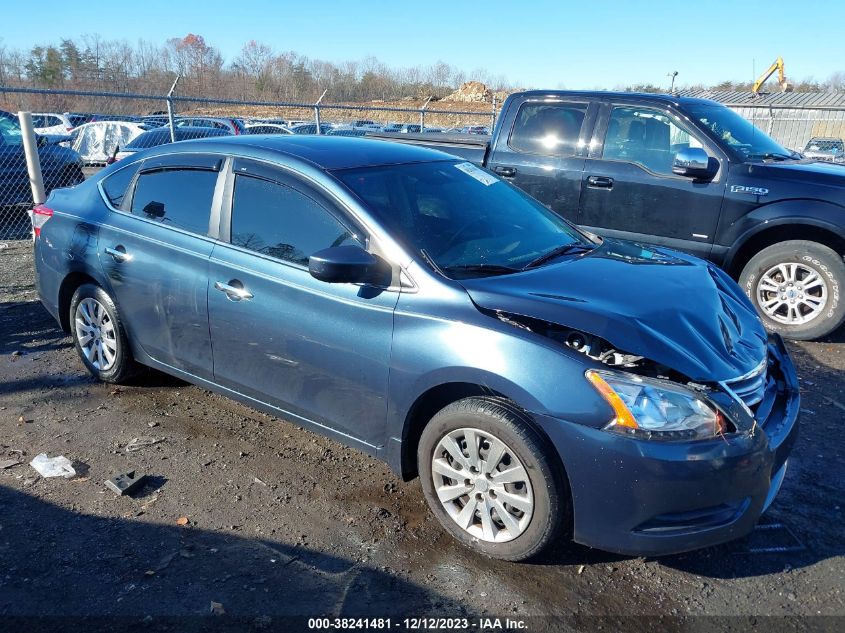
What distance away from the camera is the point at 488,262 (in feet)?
11.1

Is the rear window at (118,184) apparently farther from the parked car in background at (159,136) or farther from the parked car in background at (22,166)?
the parked car in background at (159,136)

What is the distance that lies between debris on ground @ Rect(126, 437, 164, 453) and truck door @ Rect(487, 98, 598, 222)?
4.36 meters

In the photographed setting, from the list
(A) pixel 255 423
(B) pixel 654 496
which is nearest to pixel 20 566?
(A) pixel 255 423

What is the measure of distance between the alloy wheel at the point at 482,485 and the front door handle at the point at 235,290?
53.2 inches

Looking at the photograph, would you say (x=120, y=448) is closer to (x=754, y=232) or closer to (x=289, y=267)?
(x=289, y=267)

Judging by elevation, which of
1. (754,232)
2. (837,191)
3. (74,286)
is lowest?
(74,286)

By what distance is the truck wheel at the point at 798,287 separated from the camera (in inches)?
225

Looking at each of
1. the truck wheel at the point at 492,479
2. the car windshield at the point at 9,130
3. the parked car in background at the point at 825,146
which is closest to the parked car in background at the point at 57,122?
the car windshield at the point at 9,130

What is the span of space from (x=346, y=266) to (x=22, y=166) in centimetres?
984

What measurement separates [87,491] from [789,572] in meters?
3.36

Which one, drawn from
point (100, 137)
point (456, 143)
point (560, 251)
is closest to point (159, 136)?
point (100, 137)

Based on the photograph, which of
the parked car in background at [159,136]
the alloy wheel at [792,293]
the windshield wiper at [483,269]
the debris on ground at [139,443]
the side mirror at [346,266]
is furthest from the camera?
the parked car in background at [159,136]

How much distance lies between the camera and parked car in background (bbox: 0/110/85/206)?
1035 cm

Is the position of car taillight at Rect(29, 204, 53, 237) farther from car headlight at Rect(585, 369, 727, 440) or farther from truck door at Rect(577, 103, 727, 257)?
truck door at Rect(577, 103, 727, 257)
